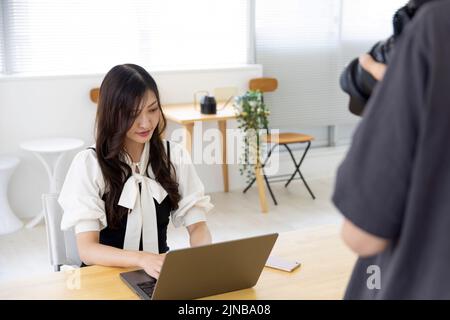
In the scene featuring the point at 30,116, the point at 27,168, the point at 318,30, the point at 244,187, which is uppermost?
the point at 318,30

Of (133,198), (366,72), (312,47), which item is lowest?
(133,198)

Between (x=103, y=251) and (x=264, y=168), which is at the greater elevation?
(x=103, y=251)

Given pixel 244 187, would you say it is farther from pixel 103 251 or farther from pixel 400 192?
pixel 400 192

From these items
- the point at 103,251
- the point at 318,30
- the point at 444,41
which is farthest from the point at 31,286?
the point at 318,30

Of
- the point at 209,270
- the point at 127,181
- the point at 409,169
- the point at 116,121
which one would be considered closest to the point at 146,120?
the point at 116,121

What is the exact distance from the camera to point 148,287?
176 centimetres

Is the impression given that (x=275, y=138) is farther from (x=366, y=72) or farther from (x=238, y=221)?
(x=366, y=72)

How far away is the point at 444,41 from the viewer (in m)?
0.88

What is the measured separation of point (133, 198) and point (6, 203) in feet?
9.51

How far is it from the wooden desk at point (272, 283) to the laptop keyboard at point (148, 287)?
0.03m

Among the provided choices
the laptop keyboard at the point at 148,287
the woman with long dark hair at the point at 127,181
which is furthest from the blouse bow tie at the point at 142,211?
the laptop keyboard at the point at 148,287

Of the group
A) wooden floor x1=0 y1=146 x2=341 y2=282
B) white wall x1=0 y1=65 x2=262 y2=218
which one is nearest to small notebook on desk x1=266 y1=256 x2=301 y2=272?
wooden floor x1=0 y1=146 x2=341 y2=282

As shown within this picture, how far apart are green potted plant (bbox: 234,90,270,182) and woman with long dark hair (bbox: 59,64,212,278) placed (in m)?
2.66

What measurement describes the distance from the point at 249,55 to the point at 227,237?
6.14 ft
